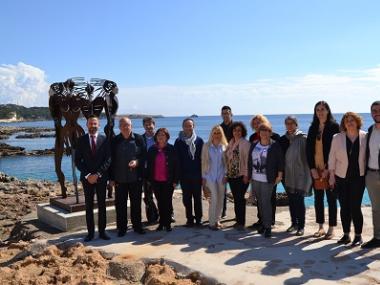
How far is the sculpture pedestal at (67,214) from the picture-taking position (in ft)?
25.0

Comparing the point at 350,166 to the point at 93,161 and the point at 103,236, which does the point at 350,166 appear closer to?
the point at 93,161

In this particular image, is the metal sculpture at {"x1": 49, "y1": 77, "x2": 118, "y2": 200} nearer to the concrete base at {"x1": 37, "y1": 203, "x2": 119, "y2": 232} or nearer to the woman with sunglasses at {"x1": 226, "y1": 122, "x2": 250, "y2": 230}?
the concrete base at {"x1": 37, "y1": 203, "x2": 119, "y2": 232}

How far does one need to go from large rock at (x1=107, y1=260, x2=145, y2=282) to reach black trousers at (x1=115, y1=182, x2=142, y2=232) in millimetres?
1229

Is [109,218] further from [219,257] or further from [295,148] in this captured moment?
[295,148]

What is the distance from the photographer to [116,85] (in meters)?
8.70

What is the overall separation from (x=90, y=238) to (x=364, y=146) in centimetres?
424

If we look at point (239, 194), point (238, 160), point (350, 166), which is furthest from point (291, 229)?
point (350, 166)

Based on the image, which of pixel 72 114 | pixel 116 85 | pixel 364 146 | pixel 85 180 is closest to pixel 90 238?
pixel 85 180


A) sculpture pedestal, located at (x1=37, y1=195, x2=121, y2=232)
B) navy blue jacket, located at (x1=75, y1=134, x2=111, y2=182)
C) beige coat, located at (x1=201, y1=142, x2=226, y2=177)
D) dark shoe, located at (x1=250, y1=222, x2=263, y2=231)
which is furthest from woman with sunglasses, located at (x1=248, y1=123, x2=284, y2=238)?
sculpture pedestal, located at (x1=37, y1=195, x2=121, y2=232)

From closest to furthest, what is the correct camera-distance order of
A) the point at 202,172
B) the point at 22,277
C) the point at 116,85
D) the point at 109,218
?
the point at 22,277 → the point at 202,172 → the point at 109,218 → the point at 116,85

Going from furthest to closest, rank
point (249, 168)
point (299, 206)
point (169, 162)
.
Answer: point (169, 162)
point (249, 168)
point (299, 206)

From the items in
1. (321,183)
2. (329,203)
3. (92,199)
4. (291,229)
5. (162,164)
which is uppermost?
(162,164)

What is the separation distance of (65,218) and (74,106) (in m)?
2.21

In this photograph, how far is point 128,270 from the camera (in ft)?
18.4
